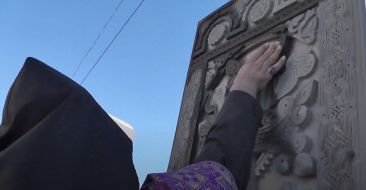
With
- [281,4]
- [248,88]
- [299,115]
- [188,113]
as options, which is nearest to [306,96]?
[299,115]

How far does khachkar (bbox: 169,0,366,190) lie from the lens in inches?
30.8

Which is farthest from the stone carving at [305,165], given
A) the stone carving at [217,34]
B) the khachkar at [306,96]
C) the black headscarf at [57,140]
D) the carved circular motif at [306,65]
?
the stone carving at [217,34]

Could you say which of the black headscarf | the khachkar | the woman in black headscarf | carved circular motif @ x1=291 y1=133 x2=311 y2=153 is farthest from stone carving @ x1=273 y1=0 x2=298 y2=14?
the black headscarf

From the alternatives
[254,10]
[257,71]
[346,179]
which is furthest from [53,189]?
[254,10]

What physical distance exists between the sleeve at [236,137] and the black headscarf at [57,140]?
282mm

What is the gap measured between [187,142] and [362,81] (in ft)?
2.03

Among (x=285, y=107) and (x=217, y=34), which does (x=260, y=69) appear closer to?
(x=285, y=107)

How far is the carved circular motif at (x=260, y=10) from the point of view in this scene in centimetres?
116

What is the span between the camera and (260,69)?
1021mm

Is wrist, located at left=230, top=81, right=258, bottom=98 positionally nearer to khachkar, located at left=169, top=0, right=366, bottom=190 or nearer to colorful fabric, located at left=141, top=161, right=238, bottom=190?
khachkar, located at left=169, top=0, right=366, bottom=190

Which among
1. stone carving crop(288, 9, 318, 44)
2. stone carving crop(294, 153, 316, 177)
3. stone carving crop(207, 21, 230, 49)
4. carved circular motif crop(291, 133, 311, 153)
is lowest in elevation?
stone carving crop(294, 153, 316, 177)

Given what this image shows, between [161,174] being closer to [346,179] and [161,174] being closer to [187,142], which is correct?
[346,179]

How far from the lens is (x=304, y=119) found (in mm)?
888

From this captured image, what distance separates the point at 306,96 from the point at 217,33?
53 cm
